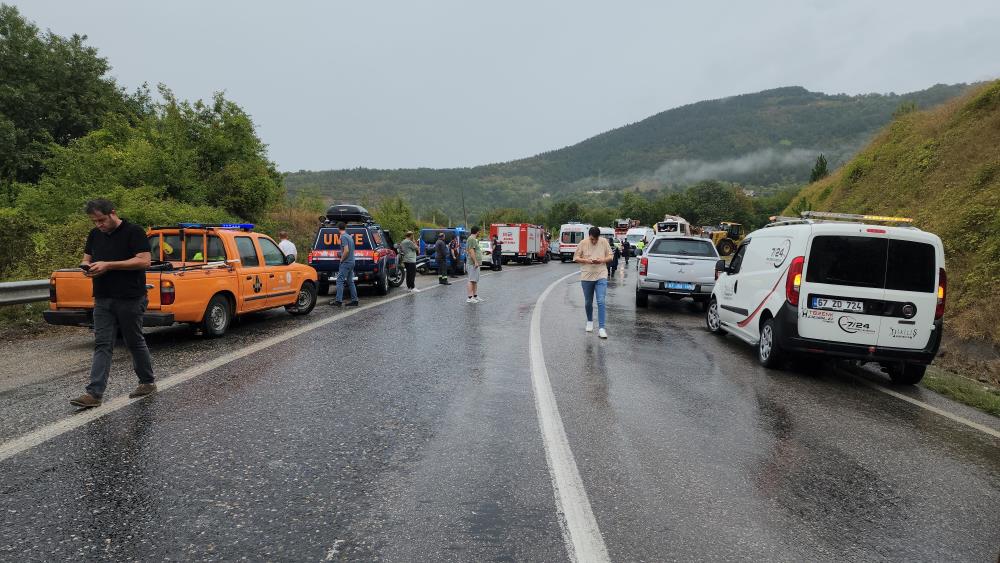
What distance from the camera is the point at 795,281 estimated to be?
706 cm

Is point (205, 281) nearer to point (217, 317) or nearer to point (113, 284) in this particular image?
point (217, 317)

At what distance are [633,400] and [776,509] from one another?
229 cm

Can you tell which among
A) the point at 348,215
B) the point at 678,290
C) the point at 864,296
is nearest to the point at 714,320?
the point at 678,290

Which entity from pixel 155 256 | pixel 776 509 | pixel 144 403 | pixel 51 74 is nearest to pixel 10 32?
pixel 51 74

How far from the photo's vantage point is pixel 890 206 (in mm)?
19500

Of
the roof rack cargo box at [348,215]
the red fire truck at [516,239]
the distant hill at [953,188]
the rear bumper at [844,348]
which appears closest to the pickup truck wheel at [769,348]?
the rear bumper at [844,348]

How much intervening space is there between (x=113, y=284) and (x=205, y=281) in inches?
116

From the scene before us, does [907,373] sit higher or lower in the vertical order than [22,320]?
lower

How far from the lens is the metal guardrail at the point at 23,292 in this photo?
344 inches

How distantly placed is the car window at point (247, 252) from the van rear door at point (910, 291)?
Result: 9.28 meters

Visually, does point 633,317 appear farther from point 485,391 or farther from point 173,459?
point 173,459

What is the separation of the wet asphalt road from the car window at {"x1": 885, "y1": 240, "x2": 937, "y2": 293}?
1.33 m

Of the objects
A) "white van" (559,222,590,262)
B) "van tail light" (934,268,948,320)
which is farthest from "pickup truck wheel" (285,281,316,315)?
"white van" (559,222,590,262)

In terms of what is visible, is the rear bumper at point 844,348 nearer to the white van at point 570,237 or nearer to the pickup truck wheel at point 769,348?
the pickup truck wheel at point 769,348
